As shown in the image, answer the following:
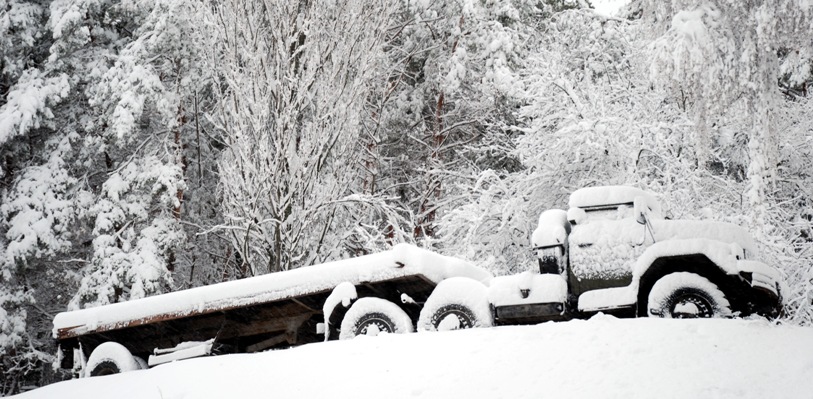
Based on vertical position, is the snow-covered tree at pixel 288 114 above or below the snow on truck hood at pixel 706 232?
above

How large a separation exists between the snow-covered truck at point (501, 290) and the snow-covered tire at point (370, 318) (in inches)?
0.4

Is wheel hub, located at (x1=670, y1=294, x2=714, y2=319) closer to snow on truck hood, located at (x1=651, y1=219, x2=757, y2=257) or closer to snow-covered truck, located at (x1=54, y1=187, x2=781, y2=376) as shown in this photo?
snow-covered truck, located at (x1=54, y1=187, x2=781, y2=376)

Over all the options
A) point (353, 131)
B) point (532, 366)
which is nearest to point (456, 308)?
point (532, 366)

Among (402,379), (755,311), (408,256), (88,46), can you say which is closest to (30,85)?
(88,46)

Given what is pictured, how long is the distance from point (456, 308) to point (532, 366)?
1.70 m

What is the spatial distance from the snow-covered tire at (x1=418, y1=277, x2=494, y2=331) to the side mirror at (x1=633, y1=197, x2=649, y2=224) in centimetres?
174

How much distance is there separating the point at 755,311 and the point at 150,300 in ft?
21.9

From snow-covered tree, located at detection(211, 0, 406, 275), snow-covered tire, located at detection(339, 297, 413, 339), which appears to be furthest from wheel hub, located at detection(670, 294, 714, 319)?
snow-covered tree, located at detection(211, 0, 406, 275)

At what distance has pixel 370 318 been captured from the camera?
300 inches

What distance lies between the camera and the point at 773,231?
13.3 metres

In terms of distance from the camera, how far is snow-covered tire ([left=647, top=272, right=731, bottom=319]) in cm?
678

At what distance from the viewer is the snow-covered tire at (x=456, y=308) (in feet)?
24.0

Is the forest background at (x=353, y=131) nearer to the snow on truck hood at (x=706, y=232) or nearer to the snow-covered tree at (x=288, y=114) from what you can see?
the snow-covered tree at (x=288, y=114)

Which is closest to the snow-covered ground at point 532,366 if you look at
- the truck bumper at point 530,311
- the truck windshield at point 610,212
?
the truck bumper at point 530,311
